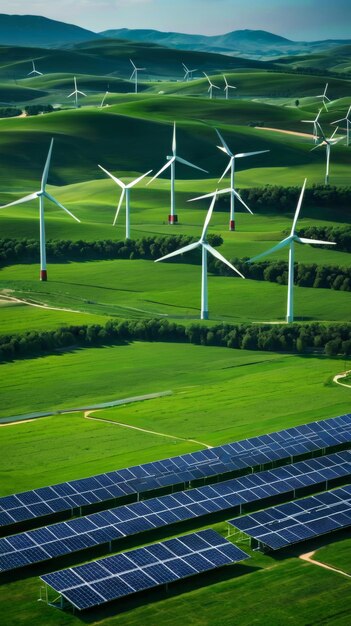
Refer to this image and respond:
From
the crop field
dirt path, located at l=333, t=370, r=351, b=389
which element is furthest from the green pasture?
dirt path, located at l=333, t=370, r=351, b=389

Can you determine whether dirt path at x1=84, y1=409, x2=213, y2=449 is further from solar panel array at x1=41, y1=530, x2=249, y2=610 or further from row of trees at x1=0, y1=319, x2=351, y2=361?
row of trees at x1=0, y1=319, x2=351, y2=361

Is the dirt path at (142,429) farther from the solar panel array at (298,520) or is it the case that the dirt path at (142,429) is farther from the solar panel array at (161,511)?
the solar panel array at (298,520)

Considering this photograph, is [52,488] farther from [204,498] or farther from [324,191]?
[324,191]

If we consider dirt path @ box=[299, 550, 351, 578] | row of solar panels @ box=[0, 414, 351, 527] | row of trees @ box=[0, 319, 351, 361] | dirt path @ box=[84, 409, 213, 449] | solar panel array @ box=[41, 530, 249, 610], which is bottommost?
dirt path @ box=[299, 550, 351, 578]

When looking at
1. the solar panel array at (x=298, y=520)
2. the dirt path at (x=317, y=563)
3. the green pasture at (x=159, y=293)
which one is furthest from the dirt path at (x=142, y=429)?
the green pasture at (x=159, y=293)

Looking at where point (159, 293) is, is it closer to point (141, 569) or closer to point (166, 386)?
point (166, 386)

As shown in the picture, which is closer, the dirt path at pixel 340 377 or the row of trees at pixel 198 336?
the dirt path at pixel 340 377

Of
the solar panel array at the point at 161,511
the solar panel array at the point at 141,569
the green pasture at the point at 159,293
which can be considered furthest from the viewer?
the green pasture at the point at 159,293
